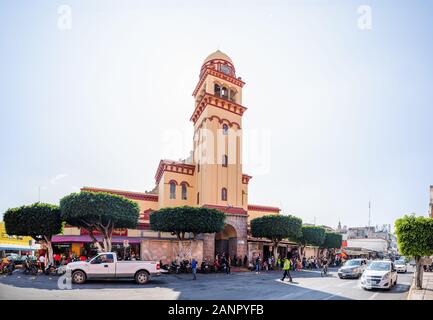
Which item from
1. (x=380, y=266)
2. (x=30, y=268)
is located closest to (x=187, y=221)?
(x=30, y=268)

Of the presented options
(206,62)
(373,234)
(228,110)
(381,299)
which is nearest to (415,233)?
(381,299)

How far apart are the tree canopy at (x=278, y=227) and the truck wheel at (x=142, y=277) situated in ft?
63.0

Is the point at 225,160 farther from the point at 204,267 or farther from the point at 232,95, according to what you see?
the point at 204,267

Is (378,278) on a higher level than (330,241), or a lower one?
higher

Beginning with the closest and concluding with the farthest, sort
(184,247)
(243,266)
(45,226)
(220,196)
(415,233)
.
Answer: (415,233) → (45,226) → (184,247) → (243,266) → (220,196)

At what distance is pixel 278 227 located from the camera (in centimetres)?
3584

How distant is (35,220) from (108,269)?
37.0ft

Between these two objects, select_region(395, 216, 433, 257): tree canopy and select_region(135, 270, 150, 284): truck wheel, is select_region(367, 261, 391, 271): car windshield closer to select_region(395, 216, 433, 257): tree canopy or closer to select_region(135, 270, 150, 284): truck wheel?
select_region(395, 216, 433, 257): tree canopy

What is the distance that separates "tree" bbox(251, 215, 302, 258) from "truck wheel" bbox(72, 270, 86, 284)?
2175 centimetres

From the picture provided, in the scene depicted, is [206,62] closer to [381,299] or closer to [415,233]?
[415,233]

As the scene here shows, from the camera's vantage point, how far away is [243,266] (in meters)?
34.8

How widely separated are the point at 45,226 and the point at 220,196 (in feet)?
57.3

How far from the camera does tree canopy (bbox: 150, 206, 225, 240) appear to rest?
29.2 m

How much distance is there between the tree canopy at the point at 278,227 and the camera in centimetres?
3584
